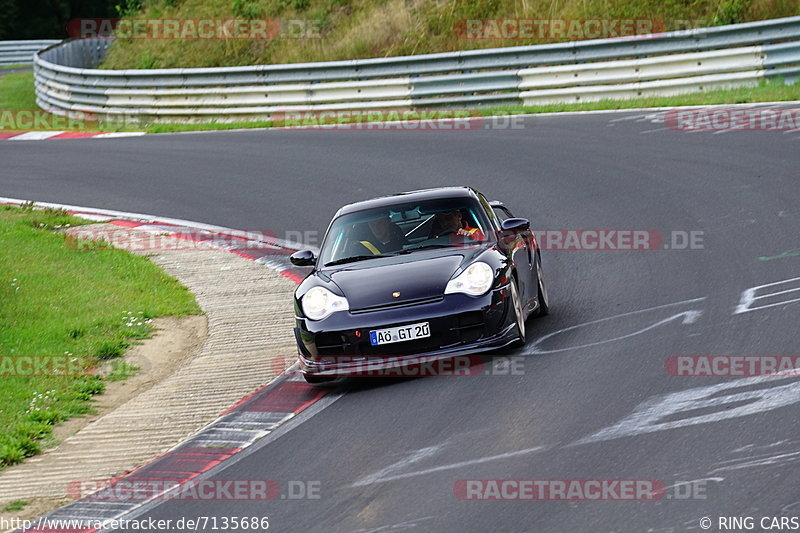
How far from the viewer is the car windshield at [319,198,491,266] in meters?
9.90

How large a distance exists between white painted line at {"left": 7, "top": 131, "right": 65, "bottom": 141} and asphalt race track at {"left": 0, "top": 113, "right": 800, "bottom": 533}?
8.50m

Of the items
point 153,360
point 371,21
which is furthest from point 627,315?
point 371,21

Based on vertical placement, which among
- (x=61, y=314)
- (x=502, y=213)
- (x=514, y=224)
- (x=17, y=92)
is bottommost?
(x=502, y=213)

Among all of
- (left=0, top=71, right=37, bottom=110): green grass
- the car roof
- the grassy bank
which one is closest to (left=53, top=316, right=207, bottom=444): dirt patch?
the car roof

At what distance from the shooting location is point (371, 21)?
2884 centimetres

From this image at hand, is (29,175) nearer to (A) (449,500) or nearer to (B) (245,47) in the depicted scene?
(B) (245,47)

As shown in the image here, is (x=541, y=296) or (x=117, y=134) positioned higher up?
(x=541, y=296)

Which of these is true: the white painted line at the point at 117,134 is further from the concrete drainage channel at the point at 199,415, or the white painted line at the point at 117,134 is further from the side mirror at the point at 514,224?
the side mirror at the point at 514,224

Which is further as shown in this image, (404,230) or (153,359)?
(153,359)

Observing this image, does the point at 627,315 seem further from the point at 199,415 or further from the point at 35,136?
the point at 35,136

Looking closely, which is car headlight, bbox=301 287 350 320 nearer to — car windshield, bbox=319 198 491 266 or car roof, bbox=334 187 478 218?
car windshield, bbox=319 198 491 266

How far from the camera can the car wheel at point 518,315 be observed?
358 inches

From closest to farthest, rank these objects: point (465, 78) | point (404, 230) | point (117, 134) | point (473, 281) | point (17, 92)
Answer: point (473, 281) → point (404, 230) → point (465, 78) → point (117, 134) → point (17, 92)

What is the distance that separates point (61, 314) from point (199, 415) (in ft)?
12.0
